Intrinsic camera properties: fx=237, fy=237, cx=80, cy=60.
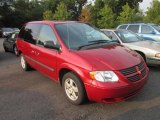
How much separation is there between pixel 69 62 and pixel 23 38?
124 inches

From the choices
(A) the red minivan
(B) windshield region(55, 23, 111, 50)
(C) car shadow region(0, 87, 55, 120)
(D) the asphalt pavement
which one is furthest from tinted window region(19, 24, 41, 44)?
(C) car shadow region(0, 87, 55, 120)

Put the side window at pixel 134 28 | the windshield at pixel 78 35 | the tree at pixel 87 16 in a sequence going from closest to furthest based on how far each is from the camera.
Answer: the windshield at pixel 78 35 → the side window at pixel 134 28 → the tree at pixel 87 16

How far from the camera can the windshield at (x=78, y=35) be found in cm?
541

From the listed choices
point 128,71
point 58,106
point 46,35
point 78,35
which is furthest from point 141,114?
point 46,35

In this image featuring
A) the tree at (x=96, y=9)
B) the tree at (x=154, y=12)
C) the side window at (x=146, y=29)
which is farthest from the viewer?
the tree at (x=96, y=9)

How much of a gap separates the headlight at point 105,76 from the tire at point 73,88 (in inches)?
16.8

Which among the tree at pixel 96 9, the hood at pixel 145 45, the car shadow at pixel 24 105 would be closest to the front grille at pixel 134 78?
the car shadow at pixel 24 105

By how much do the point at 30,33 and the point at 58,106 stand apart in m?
2.93

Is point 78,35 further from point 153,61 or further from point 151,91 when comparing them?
point 153,61

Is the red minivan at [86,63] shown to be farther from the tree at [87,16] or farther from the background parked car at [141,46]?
the tree at [87,16]

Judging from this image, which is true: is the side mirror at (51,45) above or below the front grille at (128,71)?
above

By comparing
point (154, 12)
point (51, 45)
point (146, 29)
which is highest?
point (154, 12)

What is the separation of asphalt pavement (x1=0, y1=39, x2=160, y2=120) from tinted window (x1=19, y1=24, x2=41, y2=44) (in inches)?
51.0

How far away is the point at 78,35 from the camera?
5.69m
